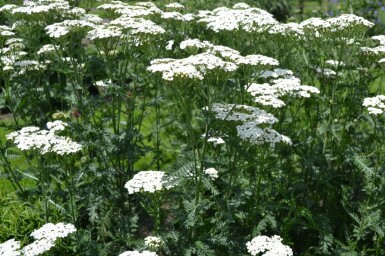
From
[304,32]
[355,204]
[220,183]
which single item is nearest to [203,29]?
[304,32]

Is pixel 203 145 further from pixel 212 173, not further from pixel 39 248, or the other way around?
pixel 39 248

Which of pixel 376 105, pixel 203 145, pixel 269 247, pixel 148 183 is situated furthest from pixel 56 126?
pixel 376 105

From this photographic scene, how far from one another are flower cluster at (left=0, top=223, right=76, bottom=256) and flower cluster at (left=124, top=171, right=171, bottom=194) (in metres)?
0.53

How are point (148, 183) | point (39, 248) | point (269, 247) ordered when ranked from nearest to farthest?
point (39, 248) < point (269, 247) < point (148, 183)

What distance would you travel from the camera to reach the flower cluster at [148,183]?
3.45 meters

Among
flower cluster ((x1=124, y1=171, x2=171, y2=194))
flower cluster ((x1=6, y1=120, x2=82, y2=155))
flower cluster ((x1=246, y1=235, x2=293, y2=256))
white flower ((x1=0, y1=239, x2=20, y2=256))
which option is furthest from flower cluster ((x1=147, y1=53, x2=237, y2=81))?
white flower ((x1=0, y1=239, x2=20, y2=256))

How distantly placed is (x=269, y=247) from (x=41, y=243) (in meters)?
1.59

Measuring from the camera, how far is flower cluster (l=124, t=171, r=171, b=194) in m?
3.45

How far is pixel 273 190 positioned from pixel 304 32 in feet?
5.82

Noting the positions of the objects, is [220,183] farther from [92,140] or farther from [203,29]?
[203,29]

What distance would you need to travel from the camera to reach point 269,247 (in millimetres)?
3270

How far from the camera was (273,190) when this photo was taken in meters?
4.53

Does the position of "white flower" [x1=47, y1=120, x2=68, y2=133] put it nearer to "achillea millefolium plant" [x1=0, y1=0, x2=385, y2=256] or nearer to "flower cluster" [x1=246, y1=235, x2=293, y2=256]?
"achillea millefolium plant" [x1=0, y1=0, x2=385, y2=256]

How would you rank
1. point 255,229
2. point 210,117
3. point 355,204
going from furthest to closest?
point 355,204, point 255,229, point 210,117
